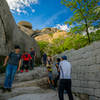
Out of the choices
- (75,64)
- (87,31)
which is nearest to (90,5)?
(87,31)

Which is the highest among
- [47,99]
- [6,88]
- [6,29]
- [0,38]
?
[6,29]

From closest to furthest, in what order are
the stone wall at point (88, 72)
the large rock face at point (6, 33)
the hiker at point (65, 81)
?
the hiker at point (65, 81)
the stone wall at point (88, 72)
the large rock face at point (6, 33)

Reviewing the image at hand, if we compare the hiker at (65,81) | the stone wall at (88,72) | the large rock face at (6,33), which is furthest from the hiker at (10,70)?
the large rock face at (6,33)

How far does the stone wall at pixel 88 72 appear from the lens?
12.6 ft

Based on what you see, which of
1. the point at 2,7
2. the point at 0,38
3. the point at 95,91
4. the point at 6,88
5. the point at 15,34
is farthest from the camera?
the point at 15,34

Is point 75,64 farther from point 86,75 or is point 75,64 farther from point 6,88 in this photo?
point 6,88

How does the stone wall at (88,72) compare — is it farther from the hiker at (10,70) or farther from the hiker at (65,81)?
the hiker at (10,70)

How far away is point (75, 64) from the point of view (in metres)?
5.32

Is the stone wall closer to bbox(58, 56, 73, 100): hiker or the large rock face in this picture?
bbox(58, 56, 73, 100): hiker

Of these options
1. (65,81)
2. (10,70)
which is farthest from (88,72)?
(10,70)

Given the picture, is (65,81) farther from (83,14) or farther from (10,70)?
(83,14)

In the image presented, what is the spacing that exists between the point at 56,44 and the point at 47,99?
2596 centimetres

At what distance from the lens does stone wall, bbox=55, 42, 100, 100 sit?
385 centimetres

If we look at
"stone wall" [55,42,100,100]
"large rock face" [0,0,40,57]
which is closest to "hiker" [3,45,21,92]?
"stone wall" [55,42,100,100]
